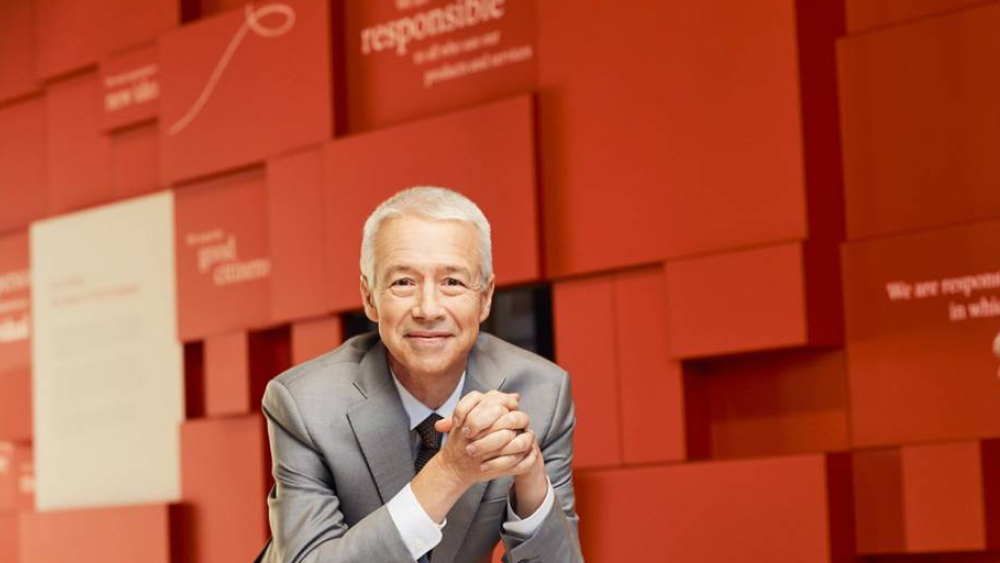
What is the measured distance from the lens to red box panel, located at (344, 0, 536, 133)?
4254mm

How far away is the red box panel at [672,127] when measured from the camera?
354 cm

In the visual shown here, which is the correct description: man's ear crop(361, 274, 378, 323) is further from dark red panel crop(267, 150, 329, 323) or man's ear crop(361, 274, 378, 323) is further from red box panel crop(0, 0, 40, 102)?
red box panel crop(0, 0, 40, 102)

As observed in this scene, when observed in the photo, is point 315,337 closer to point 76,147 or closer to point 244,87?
point 244,87

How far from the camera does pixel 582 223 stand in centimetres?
398

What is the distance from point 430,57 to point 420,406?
2.38 metres

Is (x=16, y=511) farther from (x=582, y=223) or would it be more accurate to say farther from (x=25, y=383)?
(x=582, y=223)

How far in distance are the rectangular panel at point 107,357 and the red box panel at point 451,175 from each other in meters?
0.95

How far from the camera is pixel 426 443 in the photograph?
7.29 ft

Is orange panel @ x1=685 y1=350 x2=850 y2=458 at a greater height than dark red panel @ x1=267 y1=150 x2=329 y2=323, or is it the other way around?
dark red panel @ x1=267 y1=150 x2=329 y2=323

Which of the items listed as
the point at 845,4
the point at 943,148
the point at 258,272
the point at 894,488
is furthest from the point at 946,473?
the point at 258,272

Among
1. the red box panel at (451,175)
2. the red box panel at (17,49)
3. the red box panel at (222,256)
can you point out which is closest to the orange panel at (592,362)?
the red box panel at (451,175)

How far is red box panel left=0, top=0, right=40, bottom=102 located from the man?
410cm

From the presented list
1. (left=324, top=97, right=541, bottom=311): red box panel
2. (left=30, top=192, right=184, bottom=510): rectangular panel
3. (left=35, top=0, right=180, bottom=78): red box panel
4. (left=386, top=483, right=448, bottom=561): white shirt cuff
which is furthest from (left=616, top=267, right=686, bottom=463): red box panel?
(left=35, top=0, right=180, bottom=78): red box panel

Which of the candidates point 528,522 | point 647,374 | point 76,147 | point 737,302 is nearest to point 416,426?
point 528,522
